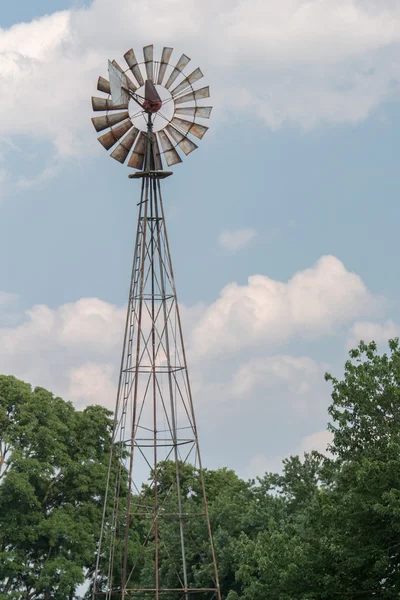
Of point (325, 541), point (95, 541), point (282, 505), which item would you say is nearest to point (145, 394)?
point (325, 541)

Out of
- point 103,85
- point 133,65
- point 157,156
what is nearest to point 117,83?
point 103,85

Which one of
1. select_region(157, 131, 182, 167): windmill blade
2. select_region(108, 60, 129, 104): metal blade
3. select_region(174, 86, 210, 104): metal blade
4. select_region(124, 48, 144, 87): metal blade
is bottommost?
select_region(157, 131, 182, 167): windmill blade

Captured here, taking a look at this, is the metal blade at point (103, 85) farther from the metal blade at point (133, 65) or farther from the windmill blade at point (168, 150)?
the windmill blade at point (168, 150)

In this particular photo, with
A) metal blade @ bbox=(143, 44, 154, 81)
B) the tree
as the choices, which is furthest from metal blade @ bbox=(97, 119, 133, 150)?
the tree

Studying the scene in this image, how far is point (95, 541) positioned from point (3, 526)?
399 cm

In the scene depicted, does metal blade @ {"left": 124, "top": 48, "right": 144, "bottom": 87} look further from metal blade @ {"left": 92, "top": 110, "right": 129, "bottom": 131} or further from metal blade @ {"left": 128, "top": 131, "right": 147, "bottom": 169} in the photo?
metal blade @ {"left": 128, "top": 131, "right": 147, "bottom": 169}

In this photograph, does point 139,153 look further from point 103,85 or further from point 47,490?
point 47,490

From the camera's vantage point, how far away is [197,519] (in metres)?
43.6

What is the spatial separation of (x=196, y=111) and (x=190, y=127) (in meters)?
0.47

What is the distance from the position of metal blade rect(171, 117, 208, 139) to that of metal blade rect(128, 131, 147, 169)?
3.38 ft

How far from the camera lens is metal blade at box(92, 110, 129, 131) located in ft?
93.3

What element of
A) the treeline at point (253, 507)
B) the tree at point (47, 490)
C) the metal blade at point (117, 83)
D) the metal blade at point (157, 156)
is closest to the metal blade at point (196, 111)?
the metal blade at point (157, 156)

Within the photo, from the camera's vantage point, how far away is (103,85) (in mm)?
27891

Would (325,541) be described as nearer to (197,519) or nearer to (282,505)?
(282,505)
